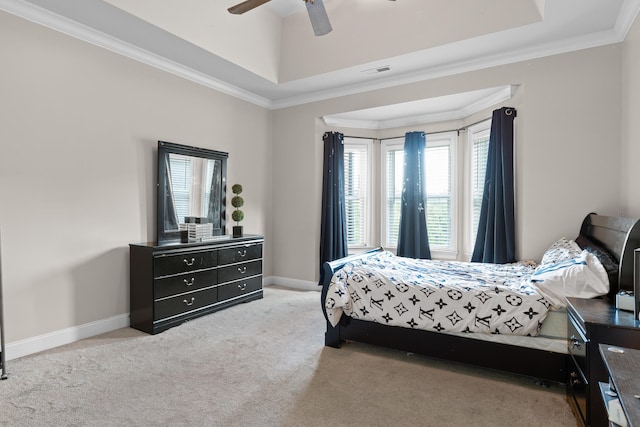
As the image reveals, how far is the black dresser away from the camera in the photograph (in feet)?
11.4

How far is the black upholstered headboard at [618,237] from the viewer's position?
6.97 feet

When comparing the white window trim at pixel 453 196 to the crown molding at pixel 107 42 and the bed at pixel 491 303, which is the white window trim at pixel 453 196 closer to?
the bed at pixel 491 303

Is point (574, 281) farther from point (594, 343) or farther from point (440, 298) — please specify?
point (440, 298)

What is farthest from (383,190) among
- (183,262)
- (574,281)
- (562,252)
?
(574,281)

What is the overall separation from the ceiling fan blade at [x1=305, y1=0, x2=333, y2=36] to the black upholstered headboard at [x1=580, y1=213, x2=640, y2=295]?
2.47 metres

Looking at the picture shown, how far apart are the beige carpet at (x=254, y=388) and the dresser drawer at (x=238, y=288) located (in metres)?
0.84

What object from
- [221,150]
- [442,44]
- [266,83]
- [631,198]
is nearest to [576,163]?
[631,198]

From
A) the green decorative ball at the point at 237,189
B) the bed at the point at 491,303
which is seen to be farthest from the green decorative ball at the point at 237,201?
the bed at the point at 491,303

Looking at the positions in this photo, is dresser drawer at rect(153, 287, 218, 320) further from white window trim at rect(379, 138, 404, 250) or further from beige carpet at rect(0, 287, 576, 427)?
white window trim at rect(379, 138, 404, 250)

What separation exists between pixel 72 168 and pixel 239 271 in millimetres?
2050

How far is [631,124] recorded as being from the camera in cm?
307

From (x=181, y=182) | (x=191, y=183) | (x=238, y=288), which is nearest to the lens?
(x=181, y=182)

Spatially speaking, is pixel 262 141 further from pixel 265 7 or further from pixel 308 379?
pixel 308 379

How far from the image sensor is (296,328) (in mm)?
3613
